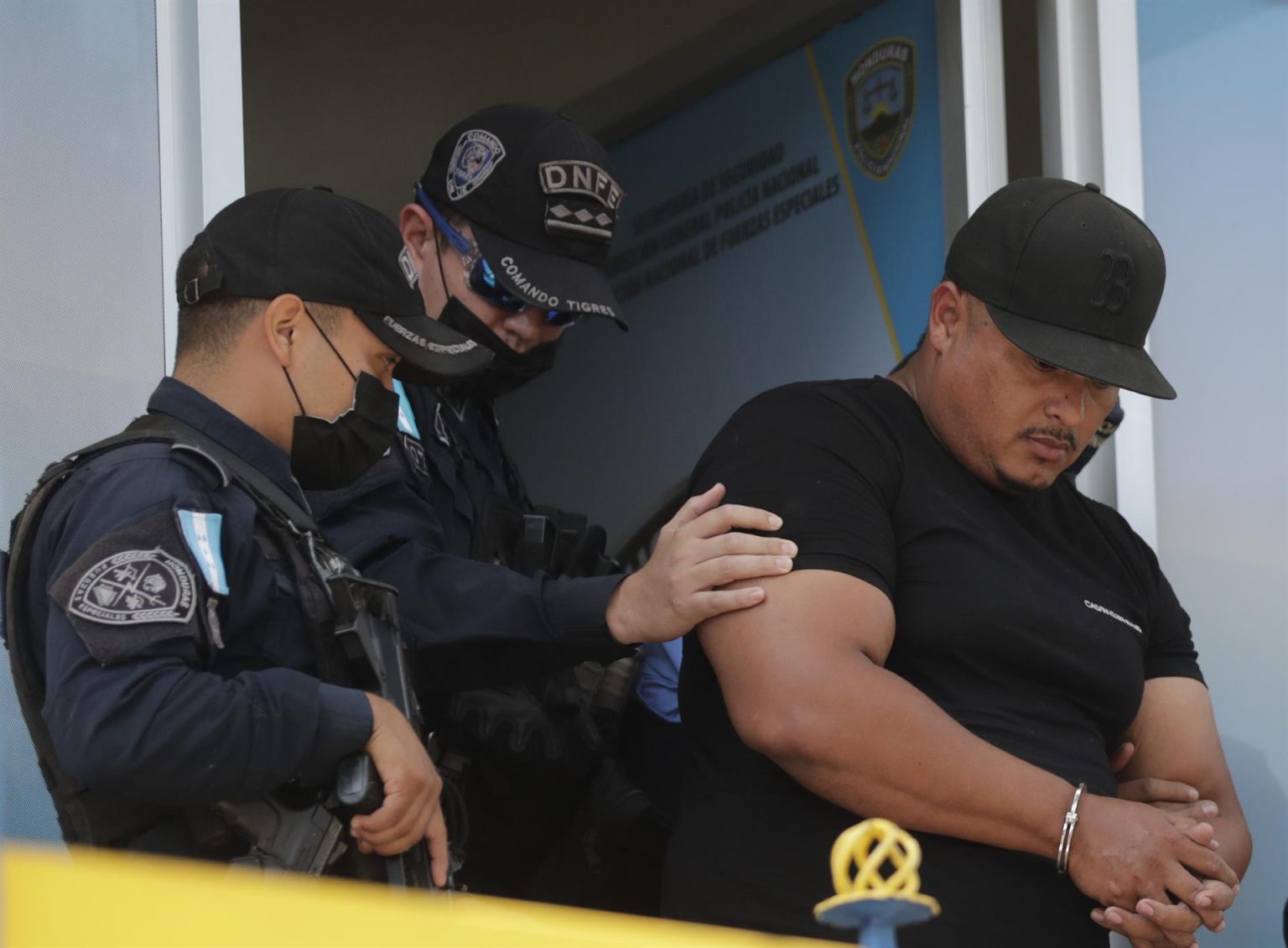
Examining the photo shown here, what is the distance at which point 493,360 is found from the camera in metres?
2.75

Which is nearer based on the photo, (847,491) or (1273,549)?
(847,491)

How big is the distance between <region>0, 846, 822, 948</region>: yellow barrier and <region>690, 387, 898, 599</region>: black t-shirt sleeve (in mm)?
1336

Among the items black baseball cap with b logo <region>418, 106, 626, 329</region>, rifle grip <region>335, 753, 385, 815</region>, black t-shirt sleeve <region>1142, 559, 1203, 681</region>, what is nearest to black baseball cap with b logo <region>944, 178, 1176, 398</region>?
black t-shirt sleeve <region>1142, 559, 1203, 681</region>

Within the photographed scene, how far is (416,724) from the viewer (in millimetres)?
1963

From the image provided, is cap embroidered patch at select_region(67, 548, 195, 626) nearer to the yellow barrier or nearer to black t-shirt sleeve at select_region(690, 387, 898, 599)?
black t-shirt sleeve at select_region(690, 387, 898, 599)

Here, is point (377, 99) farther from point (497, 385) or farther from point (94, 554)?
point (94, 554)

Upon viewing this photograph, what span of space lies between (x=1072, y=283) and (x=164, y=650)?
4.37 feet

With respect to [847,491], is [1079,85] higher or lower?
higher

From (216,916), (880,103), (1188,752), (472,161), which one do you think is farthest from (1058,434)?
(216,916)

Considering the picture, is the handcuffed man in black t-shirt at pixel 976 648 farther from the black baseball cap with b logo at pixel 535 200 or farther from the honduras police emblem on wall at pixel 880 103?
the honduras police emblem on wall at pixel 880 103

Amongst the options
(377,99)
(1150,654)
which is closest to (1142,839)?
(1150,654)

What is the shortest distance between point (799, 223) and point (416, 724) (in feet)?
7.73

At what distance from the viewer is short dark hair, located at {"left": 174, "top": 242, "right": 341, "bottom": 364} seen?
2.03 m

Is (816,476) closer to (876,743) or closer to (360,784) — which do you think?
(876,743)
